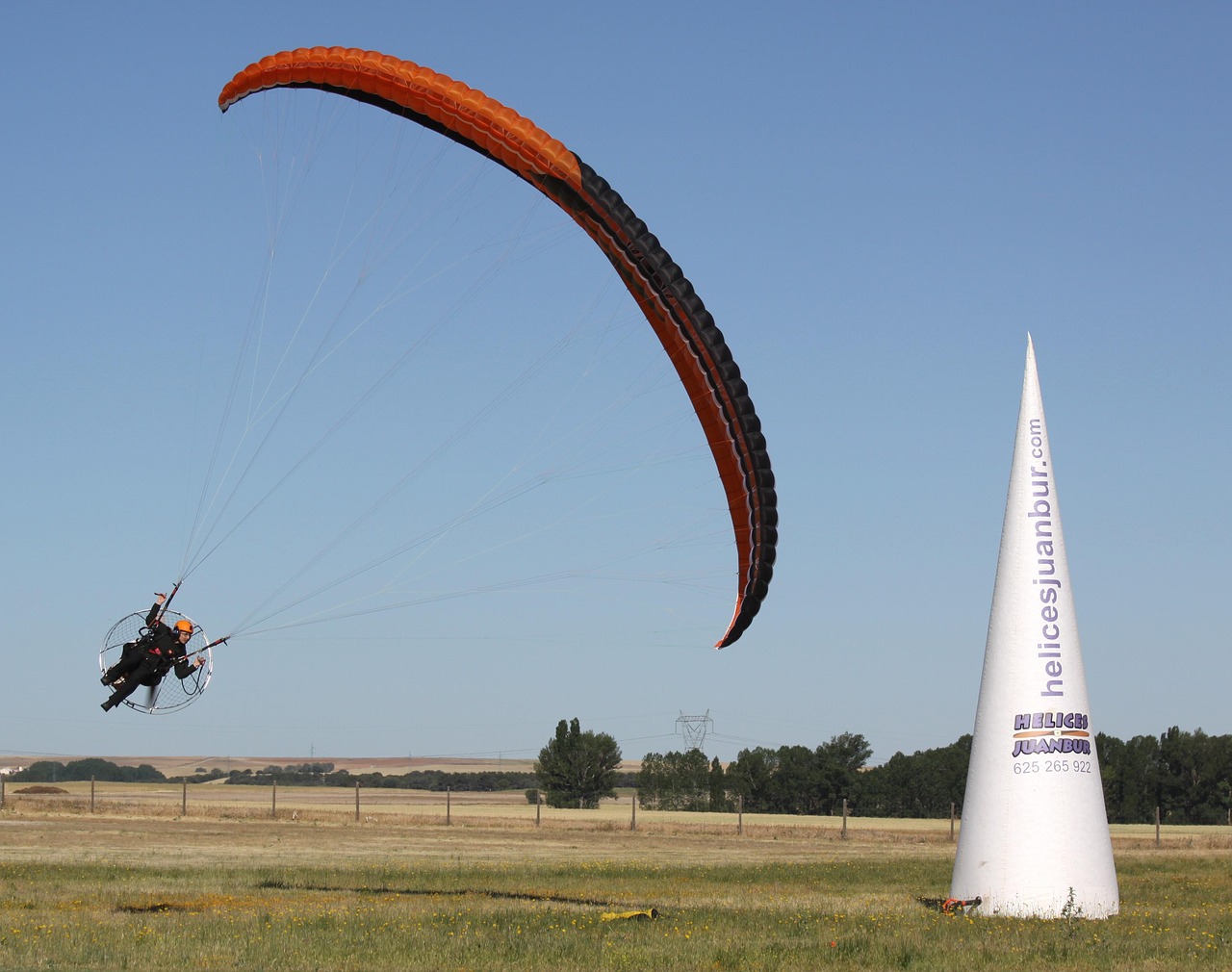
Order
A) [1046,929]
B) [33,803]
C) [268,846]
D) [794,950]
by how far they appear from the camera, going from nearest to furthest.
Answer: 1. [794,950]
2. [1046,929]
3. [268,846]
4. [33,803]

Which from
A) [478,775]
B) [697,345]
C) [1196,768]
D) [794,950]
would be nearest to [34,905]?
[794,950]

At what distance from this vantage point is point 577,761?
85.4m

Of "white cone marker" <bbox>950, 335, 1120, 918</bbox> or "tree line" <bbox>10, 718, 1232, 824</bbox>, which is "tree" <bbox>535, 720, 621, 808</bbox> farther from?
"white cone marker" <bbox>950, 335, 1120, 918</bbox>

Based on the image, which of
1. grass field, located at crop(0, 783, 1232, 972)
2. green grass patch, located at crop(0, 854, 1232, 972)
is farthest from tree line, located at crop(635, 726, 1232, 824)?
green grass patch, located at crop(0, 854, 1232, 972)

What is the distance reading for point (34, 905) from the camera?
1652cm

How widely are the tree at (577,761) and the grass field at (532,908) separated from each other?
50947 millimetres

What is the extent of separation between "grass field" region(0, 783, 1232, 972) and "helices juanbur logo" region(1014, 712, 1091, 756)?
6.38 feet

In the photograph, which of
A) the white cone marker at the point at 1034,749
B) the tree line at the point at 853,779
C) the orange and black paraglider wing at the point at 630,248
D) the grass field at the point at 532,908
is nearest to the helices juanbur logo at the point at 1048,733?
the white cone marker at the point at 1034,749

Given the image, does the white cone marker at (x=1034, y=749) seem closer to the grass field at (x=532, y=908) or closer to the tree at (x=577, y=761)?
the grass field at (x=532, y=908)

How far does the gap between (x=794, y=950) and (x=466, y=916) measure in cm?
413

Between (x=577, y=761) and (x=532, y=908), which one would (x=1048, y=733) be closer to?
(x=532, y=908)

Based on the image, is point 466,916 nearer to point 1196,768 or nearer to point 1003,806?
point 1003,806

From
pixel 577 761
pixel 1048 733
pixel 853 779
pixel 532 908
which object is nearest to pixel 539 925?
pixel 532 908

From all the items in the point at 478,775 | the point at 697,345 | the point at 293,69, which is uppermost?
the point at 293,69
